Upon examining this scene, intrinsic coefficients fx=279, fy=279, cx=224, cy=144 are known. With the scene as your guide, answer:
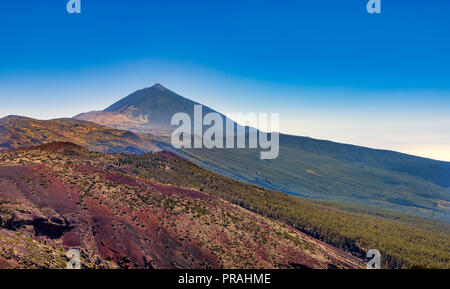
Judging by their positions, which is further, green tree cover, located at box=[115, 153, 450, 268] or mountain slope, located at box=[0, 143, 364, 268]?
green tree cover, located at box=[115, 153, 450, 268]

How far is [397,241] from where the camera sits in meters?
114

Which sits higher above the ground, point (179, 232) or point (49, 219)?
point (49, 219)

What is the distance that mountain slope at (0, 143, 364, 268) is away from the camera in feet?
159

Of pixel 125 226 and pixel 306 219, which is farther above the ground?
pixel 125 226

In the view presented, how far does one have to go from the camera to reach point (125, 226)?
5797cm

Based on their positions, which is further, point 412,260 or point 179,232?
point 412,260

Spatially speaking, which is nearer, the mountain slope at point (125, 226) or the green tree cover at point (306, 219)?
the mountain slope at point (125, 226)

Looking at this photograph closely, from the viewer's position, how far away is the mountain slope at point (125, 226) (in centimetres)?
4856

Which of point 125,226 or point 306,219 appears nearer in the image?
point 125,226

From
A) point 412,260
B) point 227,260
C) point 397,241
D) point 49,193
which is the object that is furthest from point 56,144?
point 397,241

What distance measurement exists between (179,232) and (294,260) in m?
29.5
